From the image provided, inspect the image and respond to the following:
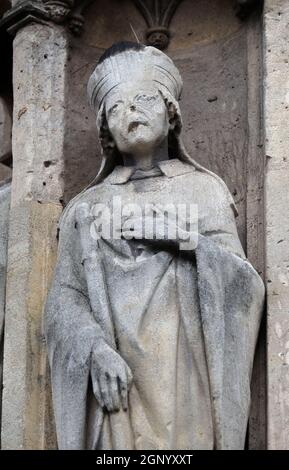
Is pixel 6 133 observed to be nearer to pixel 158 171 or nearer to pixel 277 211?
pixel 158 171

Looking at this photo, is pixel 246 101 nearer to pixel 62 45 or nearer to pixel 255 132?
pixel 255 132

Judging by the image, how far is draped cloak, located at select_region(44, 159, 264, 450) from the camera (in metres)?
7.67

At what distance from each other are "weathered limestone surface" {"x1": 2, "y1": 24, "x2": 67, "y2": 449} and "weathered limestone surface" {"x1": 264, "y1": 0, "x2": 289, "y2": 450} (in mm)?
1090

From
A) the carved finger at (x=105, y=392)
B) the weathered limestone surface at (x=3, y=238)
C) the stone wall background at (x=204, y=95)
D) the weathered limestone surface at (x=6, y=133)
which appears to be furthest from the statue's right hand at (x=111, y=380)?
the weathered limestone surface at (x=6, y=133)

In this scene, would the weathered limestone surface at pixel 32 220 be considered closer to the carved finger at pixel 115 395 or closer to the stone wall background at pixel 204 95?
the stone wall background at pixel 204 95

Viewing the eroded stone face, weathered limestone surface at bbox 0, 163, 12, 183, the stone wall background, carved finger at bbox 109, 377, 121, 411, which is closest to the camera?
carved finger at bbox 109, 377, 121, 411

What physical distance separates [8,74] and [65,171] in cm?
92

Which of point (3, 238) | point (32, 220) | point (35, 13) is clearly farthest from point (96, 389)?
point (35, 13)

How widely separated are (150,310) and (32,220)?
3.44ft

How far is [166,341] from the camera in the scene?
7785mm

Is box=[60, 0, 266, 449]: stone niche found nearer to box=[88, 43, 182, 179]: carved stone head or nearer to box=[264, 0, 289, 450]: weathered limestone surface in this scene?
box=[264, 0, 289, 450]: weathered limestone surface

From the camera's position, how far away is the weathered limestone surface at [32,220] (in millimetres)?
8250

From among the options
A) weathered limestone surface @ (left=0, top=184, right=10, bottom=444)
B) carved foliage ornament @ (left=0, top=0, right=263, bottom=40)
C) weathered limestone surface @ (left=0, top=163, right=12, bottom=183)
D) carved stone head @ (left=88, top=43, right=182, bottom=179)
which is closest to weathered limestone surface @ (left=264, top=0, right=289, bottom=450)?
carved foliage ornament @ (left=0, top=0, right=263, bottom=40)

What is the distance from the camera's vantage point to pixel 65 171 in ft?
29.2
